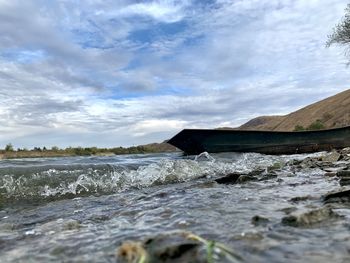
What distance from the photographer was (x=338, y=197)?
13.5 ft

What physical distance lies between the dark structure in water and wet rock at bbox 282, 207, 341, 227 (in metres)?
14.9

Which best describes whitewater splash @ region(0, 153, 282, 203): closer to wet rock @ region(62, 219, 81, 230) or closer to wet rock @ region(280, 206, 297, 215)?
wet rock @ region(62, 219, 81, 230)

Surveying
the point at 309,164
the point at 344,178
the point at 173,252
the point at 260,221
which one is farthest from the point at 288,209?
the point at 309,164

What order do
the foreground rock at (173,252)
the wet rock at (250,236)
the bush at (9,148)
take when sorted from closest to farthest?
the foreground rock at (173,252)
the wet rock at (250,236)
the bush at (9,148)

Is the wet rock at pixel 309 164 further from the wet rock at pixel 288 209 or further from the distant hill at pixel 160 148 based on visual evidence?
the distant hill at pixel 160 148

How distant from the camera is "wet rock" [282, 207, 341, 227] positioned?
9.78ft

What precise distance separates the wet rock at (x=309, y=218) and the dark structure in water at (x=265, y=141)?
14880 mm

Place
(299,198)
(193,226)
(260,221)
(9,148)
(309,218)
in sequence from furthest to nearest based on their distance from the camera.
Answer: (9,148), (299,198), (193,226), (260,221), (309,218)

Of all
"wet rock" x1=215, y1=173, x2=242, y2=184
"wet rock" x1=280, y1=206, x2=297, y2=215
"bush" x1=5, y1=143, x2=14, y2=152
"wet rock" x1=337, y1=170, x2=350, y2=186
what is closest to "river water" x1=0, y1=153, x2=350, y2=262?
"wet rock" x1=280, y1=206, x2=297, y2=215

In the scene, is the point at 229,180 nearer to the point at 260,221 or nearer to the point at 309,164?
the point at 260,221

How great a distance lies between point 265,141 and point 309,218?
16.2 metres

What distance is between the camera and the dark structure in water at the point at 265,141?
1830 centimetres

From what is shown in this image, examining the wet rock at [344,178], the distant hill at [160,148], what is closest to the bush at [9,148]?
the distant hill at [160,148]

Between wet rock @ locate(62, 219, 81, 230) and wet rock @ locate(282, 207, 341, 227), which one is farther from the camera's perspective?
wet rock @ locate(62, 219, 81, 230)
